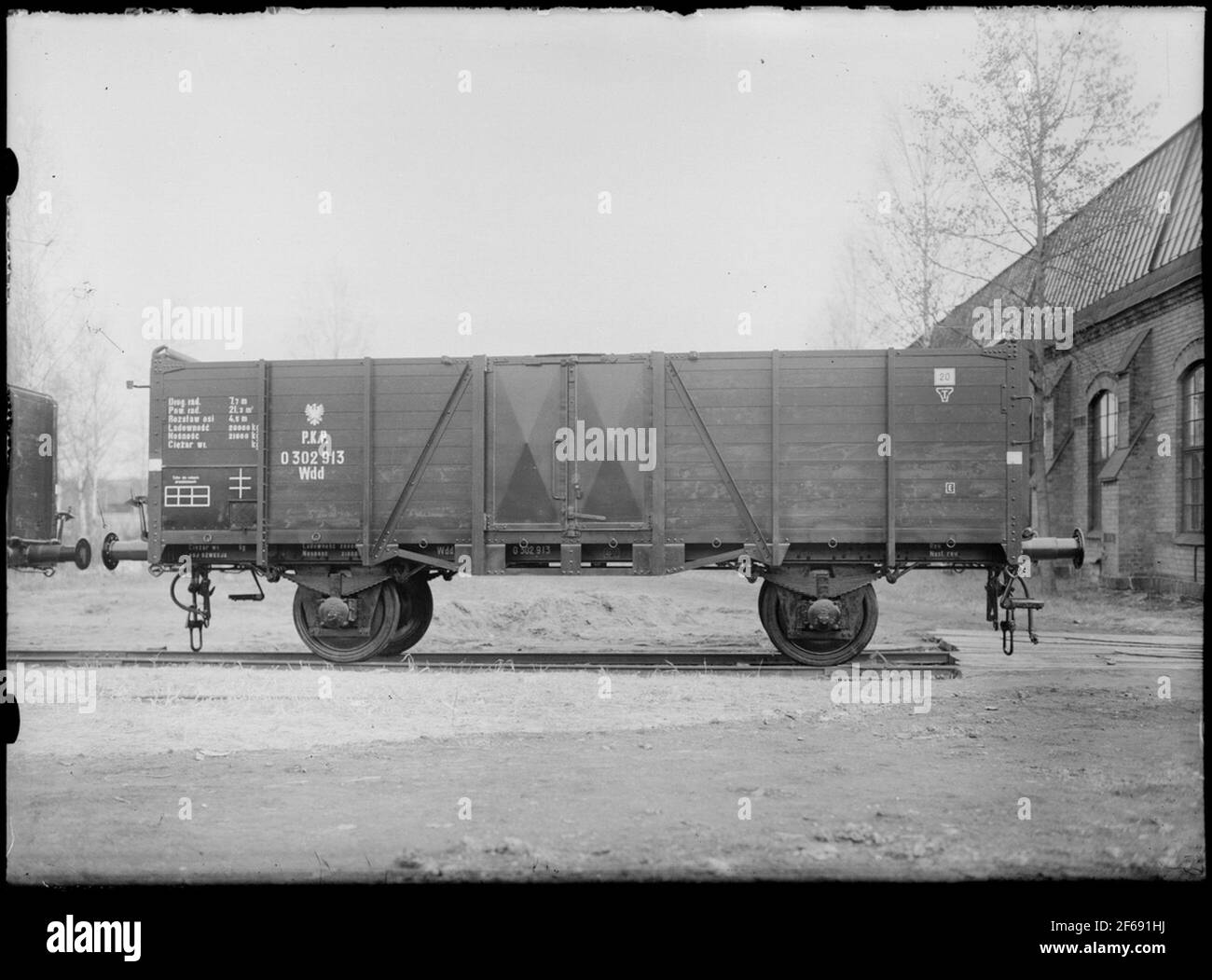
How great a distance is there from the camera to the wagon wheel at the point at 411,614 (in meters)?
9.91

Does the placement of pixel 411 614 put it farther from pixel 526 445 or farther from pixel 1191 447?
pixel 1191 447

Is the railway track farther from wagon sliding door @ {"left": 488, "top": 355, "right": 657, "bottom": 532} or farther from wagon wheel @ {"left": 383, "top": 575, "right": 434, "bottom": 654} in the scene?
wagon sliding door @ {"left": 488, "top": 355, "right": 657, "bottom": 532}

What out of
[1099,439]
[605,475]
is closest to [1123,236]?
[1099,439]

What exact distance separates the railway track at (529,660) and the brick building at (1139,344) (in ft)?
26.4

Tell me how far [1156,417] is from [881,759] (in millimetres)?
13728

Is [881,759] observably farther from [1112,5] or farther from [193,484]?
[193,484]

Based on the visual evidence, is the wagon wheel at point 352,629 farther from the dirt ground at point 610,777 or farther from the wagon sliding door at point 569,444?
the wagon sliding door at point 569,444

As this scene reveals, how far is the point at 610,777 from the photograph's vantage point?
5211 mm

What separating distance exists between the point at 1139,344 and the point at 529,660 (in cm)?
1350

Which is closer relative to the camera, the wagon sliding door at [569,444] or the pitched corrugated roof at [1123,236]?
the wagon sliding door at [569,444]

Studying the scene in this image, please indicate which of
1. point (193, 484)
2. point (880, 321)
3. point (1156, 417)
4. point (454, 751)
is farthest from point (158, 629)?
point (1156, 417)

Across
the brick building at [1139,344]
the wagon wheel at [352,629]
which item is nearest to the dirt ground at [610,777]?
the wagon wheel at [352,629]

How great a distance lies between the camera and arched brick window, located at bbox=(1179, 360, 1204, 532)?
15.1m

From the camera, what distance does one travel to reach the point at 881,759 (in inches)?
225
